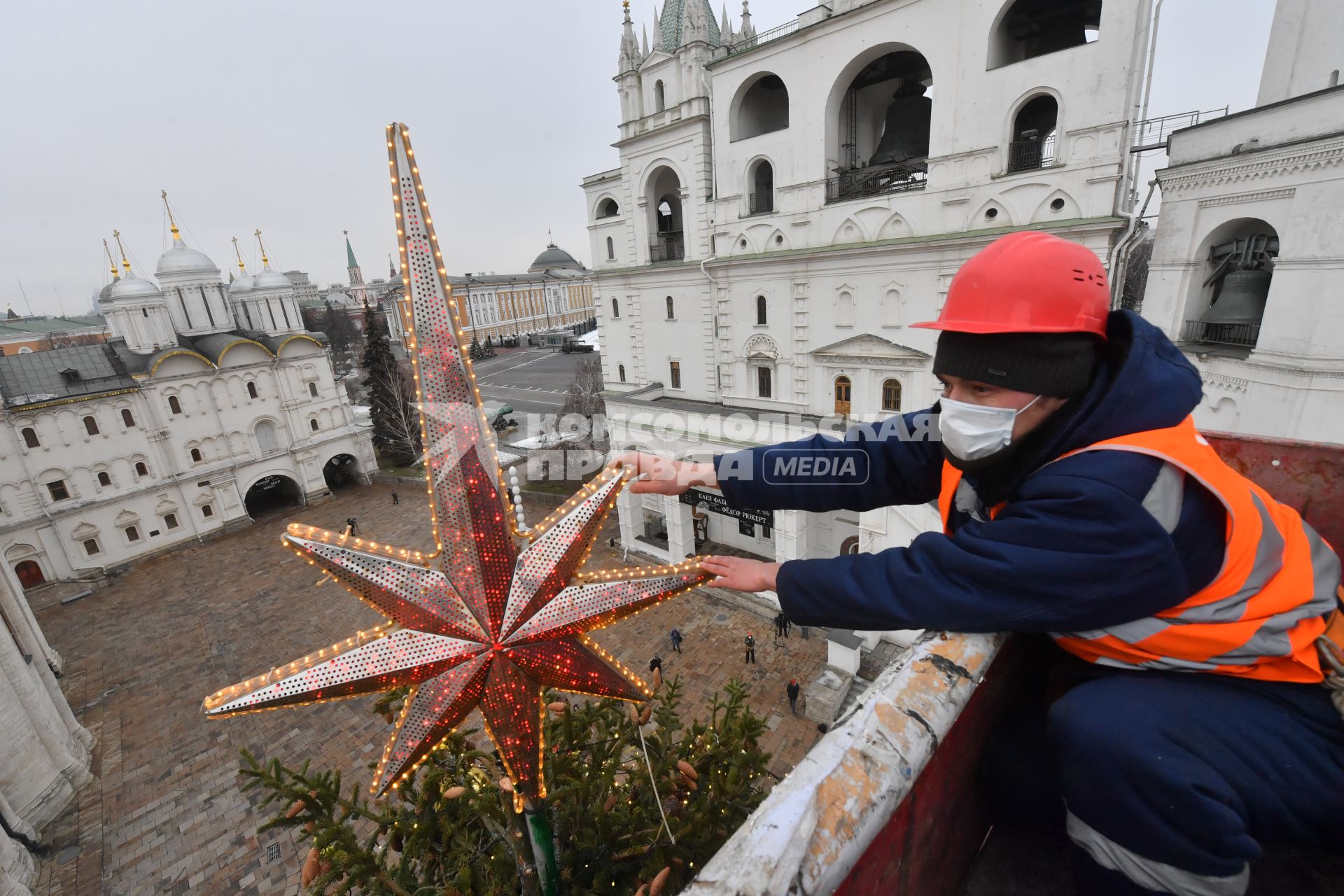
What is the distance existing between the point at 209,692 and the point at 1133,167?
25497 millimetres

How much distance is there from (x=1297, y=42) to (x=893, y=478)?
56.7 feet

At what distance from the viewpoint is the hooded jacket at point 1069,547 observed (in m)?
1.54

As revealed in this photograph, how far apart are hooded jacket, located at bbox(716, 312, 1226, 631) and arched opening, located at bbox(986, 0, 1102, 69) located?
14076mm

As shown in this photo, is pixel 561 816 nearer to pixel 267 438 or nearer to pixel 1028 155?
pixel 1028 155

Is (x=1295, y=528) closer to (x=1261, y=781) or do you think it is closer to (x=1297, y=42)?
(x=1261, y=781)

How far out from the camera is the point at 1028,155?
1292 centimetres

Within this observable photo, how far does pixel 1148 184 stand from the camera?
1222 centimetres

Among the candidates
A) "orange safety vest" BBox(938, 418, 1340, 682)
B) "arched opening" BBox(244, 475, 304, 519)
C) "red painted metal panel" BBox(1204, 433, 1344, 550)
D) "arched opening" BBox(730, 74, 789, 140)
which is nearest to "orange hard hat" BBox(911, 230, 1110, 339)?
"orange safety vest" BBox(938, 418, 1340, 682)

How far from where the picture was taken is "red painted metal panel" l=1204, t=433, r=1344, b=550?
112 inches

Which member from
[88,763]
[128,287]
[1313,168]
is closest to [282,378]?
[128,287]

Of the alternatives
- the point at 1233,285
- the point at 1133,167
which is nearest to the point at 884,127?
the point at 1133,167

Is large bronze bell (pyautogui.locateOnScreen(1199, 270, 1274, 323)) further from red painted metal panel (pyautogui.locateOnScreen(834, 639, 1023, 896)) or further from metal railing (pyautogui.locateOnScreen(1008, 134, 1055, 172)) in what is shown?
red painted metal panel (pyautogui.locateOnScreen(834, 639, 1023, 896))

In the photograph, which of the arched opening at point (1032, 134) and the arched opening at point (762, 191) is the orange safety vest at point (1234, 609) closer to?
the arched opening at point (1032, 134)

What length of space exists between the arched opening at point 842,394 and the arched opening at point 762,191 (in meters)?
5.60
